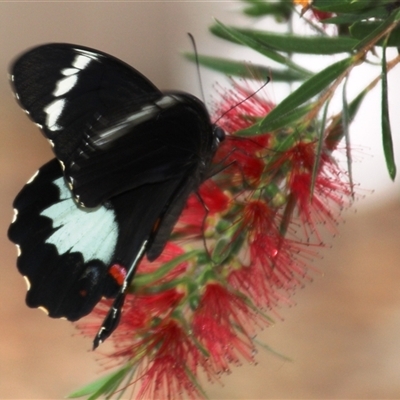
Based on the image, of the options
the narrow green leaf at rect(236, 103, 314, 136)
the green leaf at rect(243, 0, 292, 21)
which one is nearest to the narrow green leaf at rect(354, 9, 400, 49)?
the narrow green leaf at rect(236, 103, 314, 136)

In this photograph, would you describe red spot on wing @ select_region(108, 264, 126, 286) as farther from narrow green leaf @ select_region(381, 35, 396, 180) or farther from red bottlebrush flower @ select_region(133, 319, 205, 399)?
narrow green leaf @ select_region(381, 35, 396, 180)

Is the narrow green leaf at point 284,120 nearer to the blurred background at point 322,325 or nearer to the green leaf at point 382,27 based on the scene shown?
the green leaf at point 382,27

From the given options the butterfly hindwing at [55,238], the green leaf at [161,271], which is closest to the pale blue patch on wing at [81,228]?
the butterfly hindwing at [55,238]

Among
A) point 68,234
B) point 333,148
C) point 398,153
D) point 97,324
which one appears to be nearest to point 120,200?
point 68,234

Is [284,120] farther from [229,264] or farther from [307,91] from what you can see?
[229,264]

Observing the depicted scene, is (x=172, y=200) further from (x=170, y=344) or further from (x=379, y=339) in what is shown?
(x=379, y=339)

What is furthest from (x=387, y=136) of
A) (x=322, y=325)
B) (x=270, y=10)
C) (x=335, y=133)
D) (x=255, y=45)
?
(x=322, y=325)
